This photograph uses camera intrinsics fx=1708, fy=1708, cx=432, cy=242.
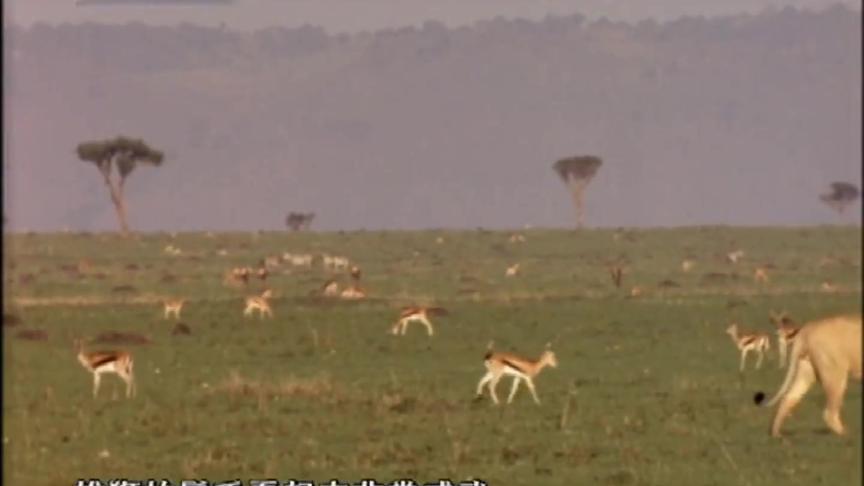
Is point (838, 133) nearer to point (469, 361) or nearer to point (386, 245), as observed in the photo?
point (469, 361)

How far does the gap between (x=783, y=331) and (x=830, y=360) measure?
425 inches

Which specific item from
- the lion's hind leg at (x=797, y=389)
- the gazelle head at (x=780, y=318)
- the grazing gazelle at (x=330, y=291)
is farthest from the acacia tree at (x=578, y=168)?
the lion's hind leg at (x=797, y=389)

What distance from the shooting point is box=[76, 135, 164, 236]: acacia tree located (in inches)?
2677

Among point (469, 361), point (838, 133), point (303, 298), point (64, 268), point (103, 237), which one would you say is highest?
point (103, 237)

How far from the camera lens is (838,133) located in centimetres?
1184

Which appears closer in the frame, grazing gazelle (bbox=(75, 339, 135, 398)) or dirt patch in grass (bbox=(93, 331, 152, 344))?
grazing gazelle (bbox=(75, 339, 135, 398))

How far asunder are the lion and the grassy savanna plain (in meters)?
0.17

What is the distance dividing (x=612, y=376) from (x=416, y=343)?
6.62m

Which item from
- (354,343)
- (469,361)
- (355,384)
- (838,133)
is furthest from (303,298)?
(838,133)

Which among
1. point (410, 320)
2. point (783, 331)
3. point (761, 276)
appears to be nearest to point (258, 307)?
point (410, 320)

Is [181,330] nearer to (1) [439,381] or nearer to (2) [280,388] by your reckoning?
(1) [439,381]

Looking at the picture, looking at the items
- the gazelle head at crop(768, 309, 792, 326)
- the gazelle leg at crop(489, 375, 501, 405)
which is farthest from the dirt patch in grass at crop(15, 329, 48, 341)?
the gazelle head at crop(768, 309, 792, 326)

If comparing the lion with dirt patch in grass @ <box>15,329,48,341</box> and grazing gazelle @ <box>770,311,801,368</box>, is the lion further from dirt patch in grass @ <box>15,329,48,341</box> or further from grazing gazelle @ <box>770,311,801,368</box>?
dirt patch in grass @ <box>15,329,48,341</box>

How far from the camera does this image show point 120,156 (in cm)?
6850
